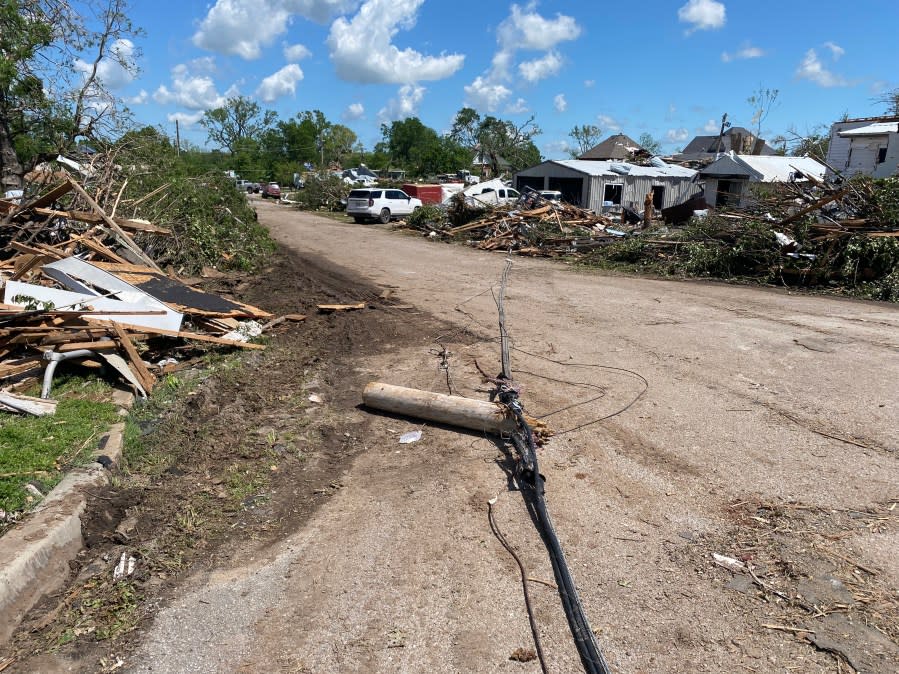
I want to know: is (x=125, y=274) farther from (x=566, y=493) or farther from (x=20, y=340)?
(x=566, y=493)

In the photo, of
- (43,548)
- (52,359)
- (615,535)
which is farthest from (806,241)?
(43,548)

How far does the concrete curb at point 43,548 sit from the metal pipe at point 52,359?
2.16 m

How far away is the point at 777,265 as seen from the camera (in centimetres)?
1350

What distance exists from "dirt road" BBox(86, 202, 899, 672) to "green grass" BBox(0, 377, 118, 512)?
1718 millimetres

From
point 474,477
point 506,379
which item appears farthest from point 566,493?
point 506,379

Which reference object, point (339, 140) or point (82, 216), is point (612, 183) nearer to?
Result: point (82, 216)

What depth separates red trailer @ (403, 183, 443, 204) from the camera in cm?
3831

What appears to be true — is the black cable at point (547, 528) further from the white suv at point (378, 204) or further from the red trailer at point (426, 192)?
the red trailer at point (426, 192)

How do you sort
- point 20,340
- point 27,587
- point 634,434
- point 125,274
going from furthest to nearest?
1. point 125,274
2. point 20,340
3. point 634,434
4. point 27,587

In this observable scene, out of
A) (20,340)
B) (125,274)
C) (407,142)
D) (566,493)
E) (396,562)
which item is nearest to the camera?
(396,562)

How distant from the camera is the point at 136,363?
6.70m

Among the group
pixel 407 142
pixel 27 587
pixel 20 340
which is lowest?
pixel 27 587

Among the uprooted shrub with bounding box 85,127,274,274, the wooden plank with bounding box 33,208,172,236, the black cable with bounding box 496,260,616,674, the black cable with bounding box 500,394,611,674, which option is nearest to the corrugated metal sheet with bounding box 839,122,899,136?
the uprooted shrub with bounding box 85,127,274,274

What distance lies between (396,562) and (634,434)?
265cm
